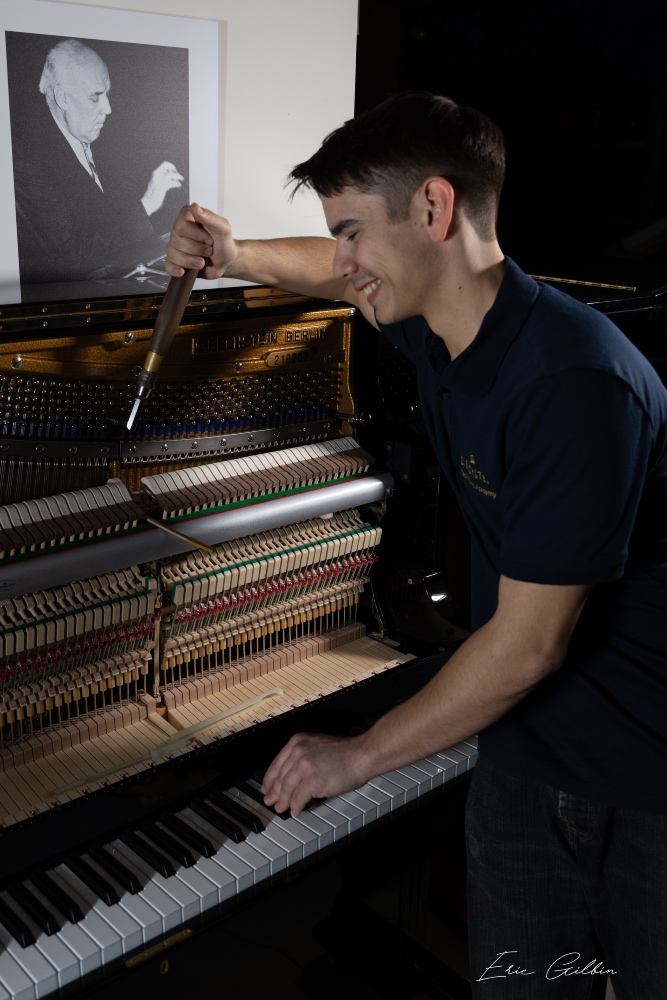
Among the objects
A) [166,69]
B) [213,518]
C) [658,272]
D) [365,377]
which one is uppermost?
[166,69]

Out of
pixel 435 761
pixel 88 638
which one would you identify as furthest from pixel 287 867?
pixel 88 638

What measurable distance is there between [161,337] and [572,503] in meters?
0.91

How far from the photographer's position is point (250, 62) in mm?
2426

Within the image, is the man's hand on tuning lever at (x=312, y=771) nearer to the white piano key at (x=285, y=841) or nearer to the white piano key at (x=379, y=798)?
the white piano key at (x=285, y=841)

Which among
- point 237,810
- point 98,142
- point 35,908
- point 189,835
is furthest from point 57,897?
point 98,142

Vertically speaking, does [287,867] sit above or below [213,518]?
below

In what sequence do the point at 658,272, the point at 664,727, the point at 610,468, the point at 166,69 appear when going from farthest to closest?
the point at 658,272
the point at 166,69
the point at 664,727
the point at 610,468

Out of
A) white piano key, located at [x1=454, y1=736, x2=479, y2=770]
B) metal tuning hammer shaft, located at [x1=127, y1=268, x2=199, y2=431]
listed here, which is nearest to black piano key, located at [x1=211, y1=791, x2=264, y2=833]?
white piano key, located at [x1=454, y1=736, x2=479, y2=770]

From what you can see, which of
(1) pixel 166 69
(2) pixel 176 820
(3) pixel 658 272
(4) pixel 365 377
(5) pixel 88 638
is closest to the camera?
(2) pixel 176 820

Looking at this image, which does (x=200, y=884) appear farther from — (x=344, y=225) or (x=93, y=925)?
(x=344, y=225)

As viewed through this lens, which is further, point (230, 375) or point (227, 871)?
point (230, 375)

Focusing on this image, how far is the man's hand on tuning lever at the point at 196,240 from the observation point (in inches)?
83.7

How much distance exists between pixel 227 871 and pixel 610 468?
1.05 metres

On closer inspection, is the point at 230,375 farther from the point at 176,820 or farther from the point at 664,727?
the point at 664,727
